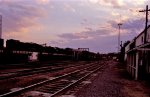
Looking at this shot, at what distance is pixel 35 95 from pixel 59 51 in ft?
198

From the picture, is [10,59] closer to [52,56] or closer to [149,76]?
[149,76]

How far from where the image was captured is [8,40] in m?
39.7

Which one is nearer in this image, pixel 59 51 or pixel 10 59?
pixel 10 59

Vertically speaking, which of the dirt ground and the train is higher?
the train

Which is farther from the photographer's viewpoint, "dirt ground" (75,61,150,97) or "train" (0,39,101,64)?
"train" (0,39,101,64)

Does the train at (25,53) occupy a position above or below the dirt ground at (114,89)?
above

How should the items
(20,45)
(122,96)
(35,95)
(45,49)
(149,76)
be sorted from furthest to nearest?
(45,49) → (20,45) → (149,76) → (122,96) → (35,95)

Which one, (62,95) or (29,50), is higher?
(29,50)

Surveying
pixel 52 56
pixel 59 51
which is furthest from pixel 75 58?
pixel 52 56

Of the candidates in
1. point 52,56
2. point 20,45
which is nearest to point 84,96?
point 20,45

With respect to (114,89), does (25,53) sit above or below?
above

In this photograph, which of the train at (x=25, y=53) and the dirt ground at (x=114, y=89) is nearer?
the dirt ground at (x=114, y=89)

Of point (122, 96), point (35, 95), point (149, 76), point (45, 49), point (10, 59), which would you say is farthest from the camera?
point (45, 49)

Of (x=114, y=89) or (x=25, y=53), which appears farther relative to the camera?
(x=25, y=53)
